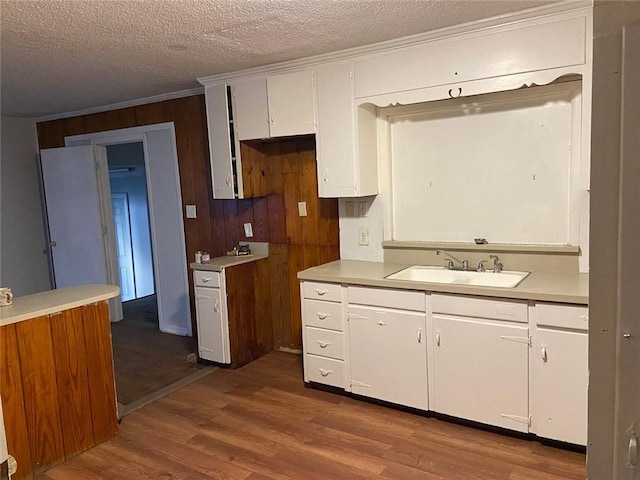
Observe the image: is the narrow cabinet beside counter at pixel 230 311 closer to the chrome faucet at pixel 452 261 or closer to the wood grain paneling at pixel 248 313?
the wood grain paneling at pixel 248 313

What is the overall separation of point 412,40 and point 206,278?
2.27m

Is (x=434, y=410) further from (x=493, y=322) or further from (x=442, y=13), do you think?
(x=442, y=13)

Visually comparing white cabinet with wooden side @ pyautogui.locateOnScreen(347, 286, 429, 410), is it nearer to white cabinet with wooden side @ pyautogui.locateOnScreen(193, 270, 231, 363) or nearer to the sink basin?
the sink basin

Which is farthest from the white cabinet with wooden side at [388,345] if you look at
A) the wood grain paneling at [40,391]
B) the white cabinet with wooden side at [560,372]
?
the wood grain paneling at [40,391]

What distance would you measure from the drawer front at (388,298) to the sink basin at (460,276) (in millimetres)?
93

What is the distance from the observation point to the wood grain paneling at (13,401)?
2.29 meters

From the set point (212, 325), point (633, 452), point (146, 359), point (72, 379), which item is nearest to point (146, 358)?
point (146, 359)

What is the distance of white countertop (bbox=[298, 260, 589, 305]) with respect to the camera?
2383 millimetres

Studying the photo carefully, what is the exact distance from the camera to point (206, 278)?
3758mm

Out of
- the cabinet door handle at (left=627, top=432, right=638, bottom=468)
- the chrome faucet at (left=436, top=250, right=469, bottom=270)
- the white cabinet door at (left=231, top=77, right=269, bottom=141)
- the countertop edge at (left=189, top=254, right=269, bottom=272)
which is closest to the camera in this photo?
the cabinet door handle at (left=627, top=432, right=638, bottom=468)

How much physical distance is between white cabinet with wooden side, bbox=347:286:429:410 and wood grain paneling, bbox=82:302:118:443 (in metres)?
1.47

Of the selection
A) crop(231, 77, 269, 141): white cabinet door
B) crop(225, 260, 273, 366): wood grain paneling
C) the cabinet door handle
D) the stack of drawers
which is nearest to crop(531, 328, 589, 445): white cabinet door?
the stack of drawers

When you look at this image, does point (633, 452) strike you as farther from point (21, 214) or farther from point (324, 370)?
point (21, 214)

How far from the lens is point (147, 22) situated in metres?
2.44
